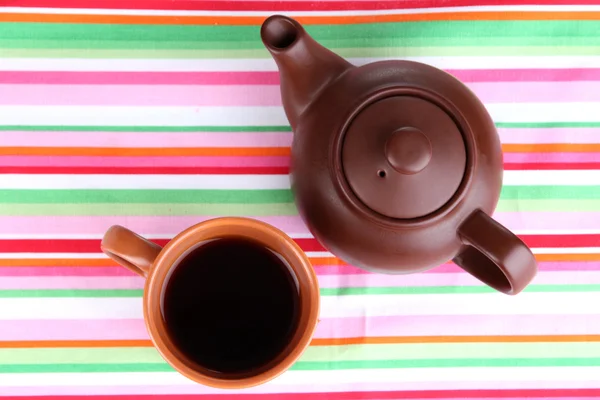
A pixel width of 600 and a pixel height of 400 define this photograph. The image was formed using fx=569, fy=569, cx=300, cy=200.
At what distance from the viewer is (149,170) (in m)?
0.75

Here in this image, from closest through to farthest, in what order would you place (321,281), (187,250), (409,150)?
1. (409,150)
2. (187,250)
3. (321,281)

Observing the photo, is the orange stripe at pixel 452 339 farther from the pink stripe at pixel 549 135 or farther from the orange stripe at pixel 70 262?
the pink stripe at pixel 549 135

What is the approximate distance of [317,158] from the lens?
22.8 inches

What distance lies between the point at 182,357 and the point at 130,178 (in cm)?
28

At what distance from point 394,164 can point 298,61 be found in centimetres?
17

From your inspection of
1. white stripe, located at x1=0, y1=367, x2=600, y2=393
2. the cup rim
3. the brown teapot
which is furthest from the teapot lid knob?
white stripe, located at x1=0, y1=367, x2=600, y2=393

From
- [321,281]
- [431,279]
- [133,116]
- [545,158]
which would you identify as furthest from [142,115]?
[545,158]

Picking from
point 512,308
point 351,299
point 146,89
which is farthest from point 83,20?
point 512,308

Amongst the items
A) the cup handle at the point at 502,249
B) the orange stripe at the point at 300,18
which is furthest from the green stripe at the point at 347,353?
the orange stripe at the point at 300,18

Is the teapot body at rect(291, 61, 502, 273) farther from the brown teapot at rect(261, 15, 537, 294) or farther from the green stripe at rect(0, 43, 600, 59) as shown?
the green stripe at rect(0, 43, 600, 59)

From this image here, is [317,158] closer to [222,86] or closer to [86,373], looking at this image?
[222,86]

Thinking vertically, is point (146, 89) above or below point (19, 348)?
above

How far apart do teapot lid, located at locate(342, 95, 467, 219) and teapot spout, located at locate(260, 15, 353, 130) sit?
0.27ft

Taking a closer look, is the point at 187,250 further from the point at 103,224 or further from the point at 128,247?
the point at 103,224
